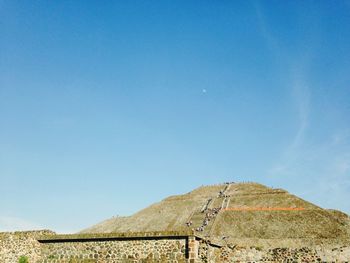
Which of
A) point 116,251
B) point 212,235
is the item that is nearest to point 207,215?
point 212,235

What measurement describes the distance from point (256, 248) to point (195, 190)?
3295 cm

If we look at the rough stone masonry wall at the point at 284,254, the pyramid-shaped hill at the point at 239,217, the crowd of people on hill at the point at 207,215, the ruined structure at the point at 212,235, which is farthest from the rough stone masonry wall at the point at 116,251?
the crowd of people on hill at the point at 207,215

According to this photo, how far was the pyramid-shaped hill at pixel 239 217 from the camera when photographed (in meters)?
35.1

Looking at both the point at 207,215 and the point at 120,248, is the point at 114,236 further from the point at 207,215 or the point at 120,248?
the point at 207,215

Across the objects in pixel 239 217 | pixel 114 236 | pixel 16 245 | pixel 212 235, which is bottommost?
pixel 114 236

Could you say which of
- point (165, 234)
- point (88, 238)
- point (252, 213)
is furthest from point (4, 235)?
point (252, 213)

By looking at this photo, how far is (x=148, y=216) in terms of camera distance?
1922 inches

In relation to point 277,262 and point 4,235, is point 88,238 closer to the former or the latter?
point 4,235

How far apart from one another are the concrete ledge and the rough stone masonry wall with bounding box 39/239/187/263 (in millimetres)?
96

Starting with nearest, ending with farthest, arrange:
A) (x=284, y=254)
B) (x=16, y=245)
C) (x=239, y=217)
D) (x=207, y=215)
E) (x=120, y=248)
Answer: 1. (x=120, y=248)
2. (x=16, y=245)
3. (x=284, y=254)
4. (x=239, y=217)
5. (x=207, y=215)

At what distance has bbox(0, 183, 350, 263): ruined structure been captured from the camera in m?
11.5

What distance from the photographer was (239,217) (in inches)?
1597

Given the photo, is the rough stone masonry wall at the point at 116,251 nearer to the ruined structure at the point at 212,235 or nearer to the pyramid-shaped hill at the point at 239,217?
the ruined structure at the point at 212,235

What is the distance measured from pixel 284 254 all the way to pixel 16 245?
15865mm
